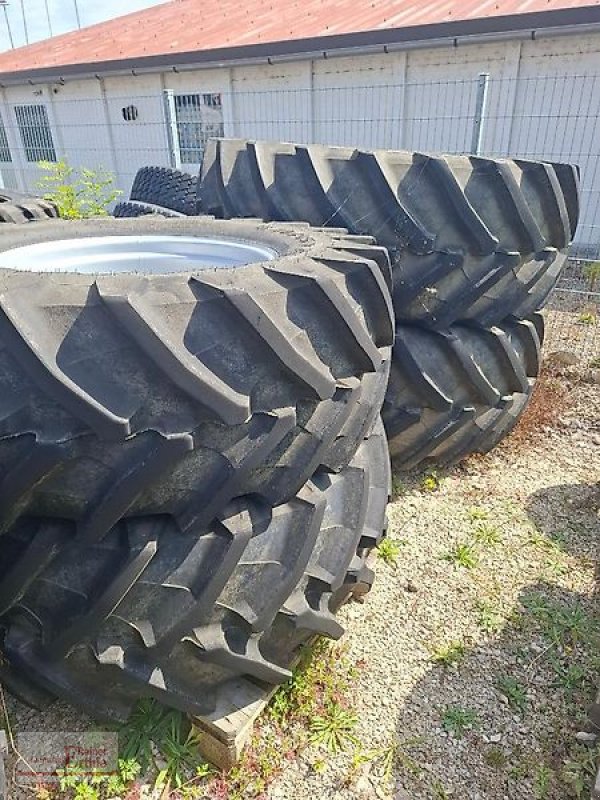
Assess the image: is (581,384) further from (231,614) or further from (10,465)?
(10,465)

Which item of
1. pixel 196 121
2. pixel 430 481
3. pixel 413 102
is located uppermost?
pixel 413 102

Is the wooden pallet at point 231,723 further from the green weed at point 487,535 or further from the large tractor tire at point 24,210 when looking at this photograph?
the large tractor tire at point 24,210

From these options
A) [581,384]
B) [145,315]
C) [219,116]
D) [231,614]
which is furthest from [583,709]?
[219,116]

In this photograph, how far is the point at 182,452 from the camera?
129 centimetres

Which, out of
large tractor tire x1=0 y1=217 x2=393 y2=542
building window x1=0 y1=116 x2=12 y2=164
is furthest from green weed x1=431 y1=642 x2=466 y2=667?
building window x1=0 y1=116 x2=12 y2=164

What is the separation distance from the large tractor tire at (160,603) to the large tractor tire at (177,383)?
76mm

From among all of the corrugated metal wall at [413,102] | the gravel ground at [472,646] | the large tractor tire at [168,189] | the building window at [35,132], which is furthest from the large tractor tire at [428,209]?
the building window at [35,132]

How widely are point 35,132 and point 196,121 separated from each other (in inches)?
208

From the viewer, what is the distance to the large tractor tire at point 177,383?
47.6 inches

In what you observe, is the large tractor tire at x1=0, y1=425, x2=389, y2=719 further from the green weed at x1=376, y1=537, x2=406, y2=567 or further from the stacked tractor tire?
the green weed at x1=376, y1=537, x2=406, y2=567

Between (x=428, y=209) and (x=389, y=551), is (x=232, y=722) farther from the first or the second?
(x=428, y=209)

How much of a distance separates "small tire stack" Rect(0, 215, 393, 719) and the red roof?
824 cm

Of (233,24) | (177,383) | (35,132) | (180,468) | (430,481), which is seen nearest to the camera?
(177,383)

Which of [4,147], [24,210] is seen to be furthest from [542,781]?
[4,147]
